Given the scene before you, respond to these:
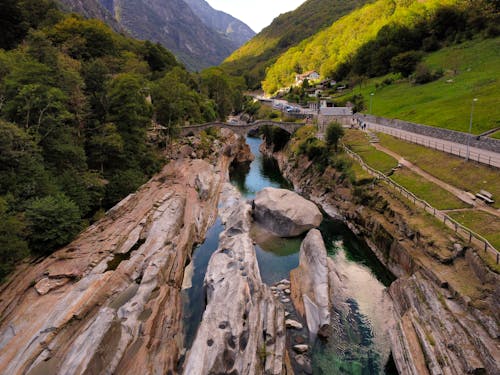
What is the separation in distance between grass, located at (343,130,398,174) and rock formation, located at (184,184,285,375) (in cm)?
2582

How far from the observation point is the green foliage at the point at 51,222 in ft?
86.5

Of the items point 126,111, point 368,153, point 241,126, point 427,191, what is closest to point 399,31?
point 241,126

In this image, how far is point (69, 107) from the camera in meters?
37.3

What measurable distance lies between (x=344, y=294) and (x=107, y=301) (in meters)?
19.4

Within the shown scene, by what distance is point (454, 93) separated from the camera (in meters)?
62.5

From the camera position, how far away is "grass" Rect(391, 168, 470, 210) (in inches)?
1227

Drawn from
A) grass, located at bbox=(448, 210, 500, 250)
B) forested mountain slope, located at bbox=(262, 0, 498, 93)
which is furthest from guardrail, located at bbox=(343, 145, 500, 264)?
forested mountain slope, located at bbox=(262, 0, 498, 93)

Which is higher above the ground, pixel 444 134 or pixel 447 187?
pixel 444 134

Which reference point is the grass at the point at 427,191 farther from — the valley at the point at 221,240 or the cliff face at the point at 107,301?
the cliff face at the point at 107,301

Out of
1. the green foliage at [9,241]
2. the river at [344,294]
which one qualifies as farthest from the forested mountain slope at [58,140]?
the river at [344,294]

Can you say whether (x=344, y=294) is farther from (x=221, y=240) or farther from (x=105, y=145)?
(x=105, y=145)

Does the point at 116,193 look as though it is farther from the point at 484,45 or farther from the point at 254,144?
the point at 484,45

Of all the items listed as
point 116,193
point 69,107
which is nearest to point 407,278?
point 116,193

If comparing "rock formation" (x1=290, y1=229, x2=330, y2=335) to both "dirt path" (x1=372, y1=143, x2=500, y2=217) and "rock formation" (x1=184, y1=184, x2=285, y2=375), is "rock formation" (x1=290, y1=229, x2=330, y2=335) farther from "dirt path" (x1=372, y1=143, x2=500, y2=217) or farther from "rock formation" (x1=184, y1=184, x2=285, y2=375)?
"dirt path" (x1=372, y1=143, x2=500, y2=217)
